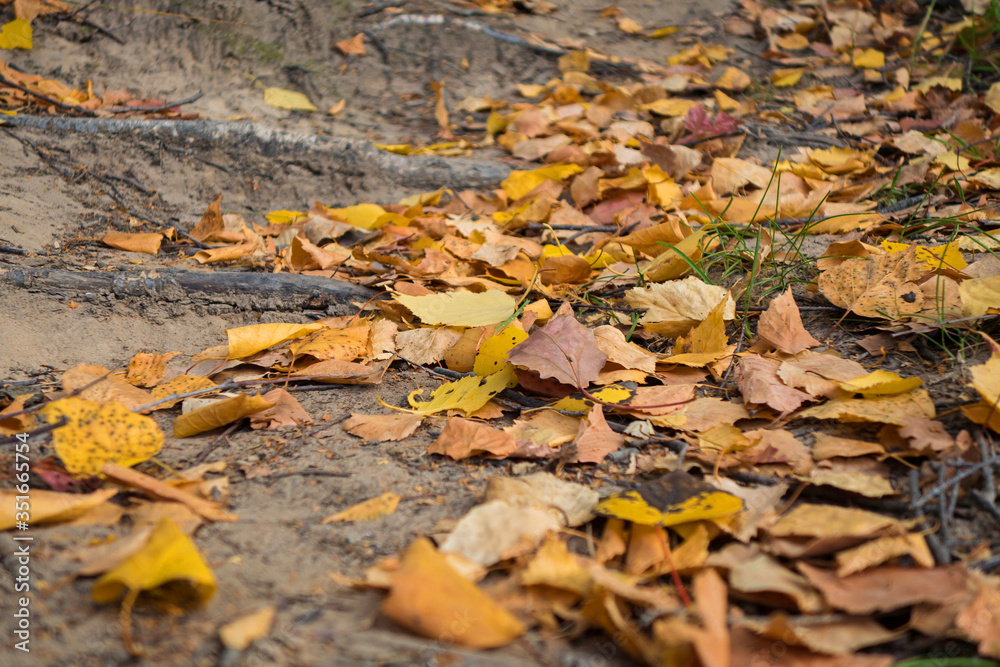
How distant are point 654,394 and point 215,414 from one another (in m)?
0.84

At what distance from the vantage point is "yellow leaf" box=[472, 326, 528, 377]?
1.32 m

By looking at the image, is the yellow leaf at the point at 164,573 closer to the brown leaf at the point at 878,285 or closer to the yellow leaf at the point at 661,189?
the brown leaf at the point at 878,285

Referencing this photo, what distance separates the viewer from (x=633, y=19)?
402cm

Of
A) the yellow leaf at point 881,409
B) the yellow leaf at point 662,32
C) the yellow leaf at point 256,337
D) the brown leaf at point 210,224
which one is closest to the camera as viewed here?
the yellow leaf at point 881,409

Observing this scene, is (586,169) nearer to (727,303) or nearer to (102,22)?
(727,303)

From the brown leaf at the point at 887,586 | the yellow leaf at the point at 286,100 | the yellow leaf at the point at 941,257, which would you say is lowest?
the brown leaf at the point at 887,586

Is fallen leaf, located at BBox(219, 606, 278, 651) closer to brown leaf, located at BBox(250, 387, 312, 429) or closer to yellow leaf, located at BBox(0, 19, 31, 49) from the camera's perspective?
brown leaf, located at BBox(250, 387, 312, 429)

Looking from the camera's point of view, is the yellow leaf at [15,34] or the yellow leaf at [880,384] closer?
the yellow leaf at [880,384]

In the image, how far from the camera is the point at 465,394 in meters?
1.27

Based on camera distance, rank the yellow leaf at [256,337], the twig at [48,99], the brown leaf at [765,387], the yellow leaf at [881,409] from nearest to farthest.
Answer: the yellow leaf at [881,409]
the brown leaf at [765,387]
the yellow leaf at [256,337]
the twig at [48,99]

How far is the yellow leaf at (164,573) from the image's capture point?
69cm

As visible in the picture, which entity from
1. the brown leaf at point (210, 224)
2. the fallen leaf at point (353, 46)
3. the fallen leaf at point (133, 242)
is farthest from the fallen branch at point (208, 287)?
the fallen leaf at point (353, 46)

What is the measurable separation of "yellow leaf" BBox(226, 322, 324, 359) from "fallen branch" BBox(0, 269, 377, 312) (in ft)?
0.93

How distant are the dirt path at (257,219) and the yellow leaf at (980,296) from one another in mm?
956
